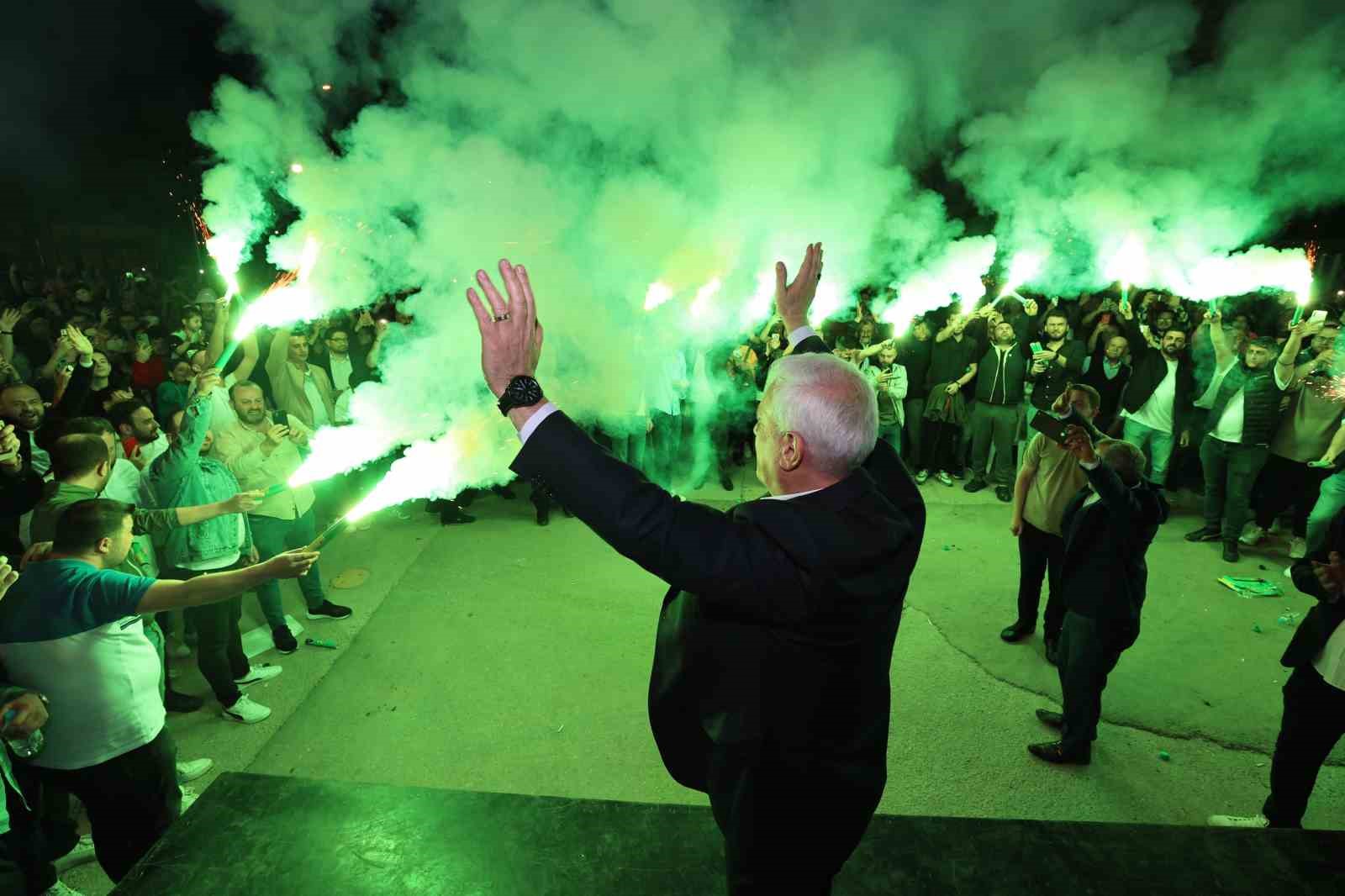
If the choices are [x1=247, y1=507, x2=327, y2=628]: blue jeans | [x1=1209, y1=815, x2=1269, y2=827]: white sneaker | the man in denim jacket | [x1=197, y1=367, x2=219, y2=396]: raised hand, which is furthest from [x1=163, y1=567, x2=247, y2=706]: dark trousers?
[x1=1209, y1=815, x2=1269, y2=827]: white sneaker

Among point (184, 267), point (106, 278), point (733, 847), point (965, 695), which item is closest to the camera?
point (733, 847)

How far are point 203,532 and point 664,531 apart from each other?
386cm

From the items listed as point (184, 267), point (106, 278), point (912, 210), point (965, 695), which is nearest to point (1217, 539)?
point (965, 695)

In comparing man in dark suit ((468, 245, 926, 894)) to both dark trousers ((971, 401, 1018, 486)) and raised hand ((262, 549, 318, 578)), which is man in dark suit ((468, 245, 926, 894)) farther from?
dark trousers ((971, 401, 1018, 486))

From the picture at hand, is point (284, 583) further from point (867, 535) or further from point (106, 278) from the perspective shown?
point (106, 278)

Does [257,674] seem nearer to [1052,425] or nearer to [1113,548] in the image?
[1052,425]

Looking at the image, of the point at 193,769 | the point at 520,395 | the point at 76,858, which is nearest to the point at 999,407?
the point at 520,395

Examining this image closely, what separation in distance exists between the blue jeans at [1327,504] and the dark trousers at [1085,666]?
11.0 ft

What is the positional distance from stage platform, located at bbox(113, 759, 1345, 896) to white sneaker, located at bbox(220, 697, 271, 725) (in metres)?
1.84

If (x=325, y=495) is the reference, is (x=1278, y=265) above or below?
above

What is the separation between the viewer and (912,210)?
914 centimetres

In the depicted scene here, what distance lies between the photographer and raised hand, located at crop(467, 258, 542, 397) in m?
1.63

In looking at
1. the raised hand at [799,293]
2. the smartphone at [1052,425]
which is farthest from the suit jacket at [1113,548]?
the raised hand at [799,293]

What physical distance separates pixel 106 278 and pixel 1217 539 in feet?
65.5
